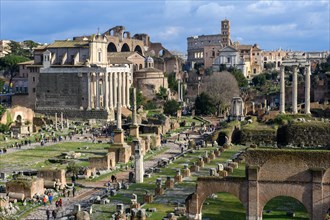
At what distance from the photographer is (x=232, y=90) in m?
81.1

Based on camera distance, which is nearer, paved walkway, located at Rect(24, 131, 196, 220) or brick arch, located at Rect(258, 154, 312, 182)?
brick arch, located at Rect(258, 154, 312, 182)

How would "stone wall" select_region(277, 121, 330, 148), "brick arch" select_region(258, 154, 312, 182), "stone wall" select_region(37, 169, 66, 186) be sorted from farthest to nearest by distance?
"stone wall" select_region(277, 121, 330, 148) < "stone wall" select_region(37, 169, 66, 186) < "brick arch" select_region(258, 154, 312, 182)

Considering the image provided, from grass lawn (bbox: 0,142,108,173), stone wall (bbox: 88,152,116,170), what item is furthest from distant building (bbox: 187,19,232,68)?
stone wall (bbox: 88,152,116,170)

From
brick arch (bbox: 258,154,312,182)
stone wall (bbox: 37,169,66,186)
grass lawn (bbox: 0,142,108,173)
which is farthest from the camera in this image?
grass lawn (bbox: 0,142,108,173)

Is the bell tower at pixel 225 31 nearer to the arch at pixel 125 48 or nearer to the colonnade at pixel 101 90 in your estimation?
the arch at pixel 125 48

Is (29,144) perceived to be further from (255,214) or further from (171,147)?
(255,214)

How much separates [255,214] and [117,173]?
1699 centimetres

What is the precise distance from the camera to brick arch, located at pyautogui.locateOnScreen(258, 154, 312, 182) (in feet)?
75.5

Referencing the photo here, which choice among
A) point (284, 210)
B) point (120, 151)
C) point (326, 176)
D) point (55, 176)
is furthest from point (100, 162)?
point (326, 176)

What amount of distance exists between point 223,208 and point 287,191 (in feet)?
12.0

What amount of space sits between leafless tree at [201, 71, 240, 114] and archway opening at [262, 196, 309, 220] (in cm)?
5086

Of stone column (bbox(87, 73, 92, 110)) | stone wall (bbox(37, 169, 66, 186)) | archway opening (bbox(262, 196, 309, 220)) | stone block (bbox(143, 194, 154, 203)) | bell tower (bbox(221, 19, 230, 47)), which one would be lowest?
archway opening (bbox(262, 196, 309, 220))

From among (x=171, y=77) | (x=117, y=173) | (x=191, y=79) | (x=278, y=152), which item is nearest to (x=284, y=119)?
(x=117, y=173)

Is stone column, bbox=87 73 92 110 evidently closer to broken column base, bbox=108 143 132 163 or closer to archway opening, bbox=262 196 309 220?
broken column base, bbox=108 143 132 163
